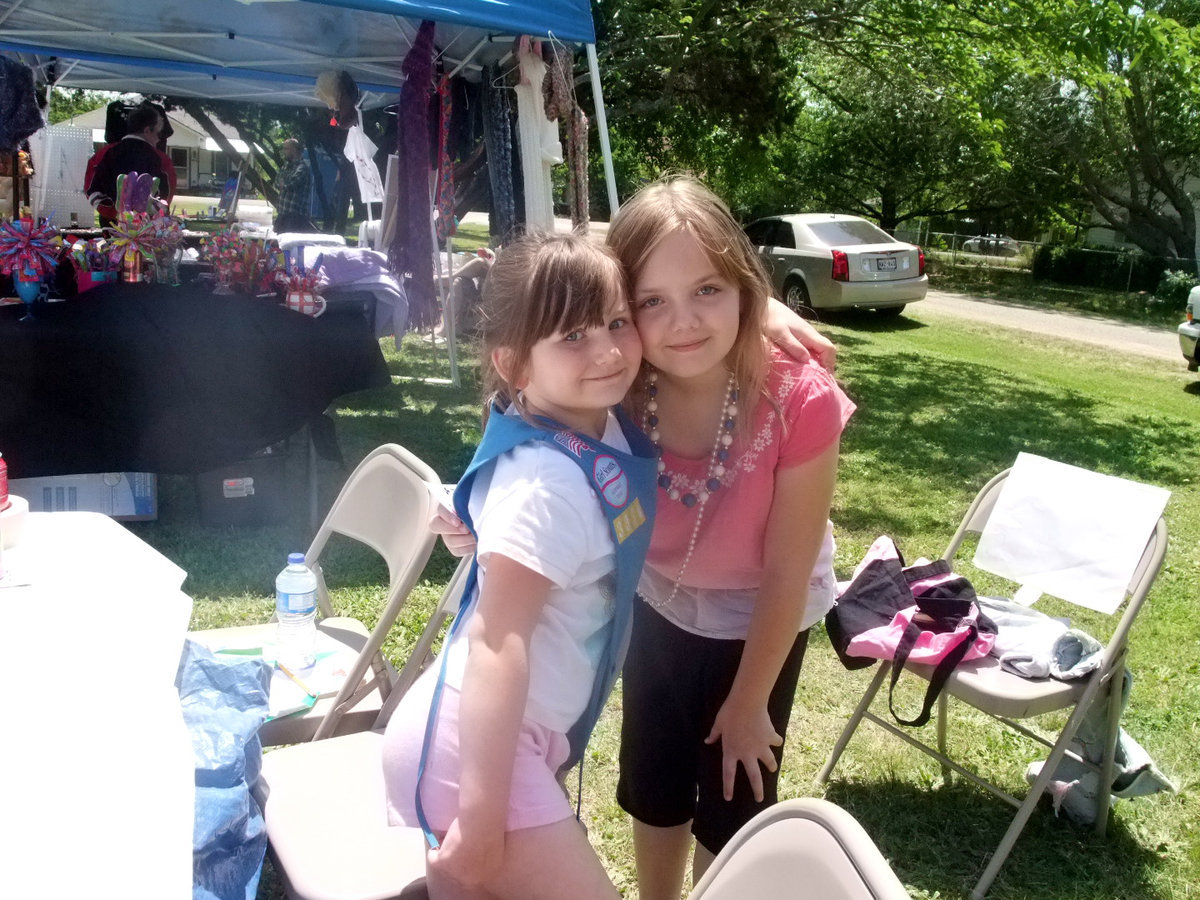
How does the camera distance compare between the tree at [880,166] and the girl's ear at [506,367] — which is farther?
the tree at [880,166]

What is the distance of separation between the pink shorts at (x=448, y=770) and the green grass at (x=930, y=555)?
1.24 metres

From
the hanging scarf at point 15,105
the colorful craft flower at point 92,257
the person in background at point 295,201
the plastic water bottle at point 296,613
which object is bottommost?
the plastic water bottle at point 296,613

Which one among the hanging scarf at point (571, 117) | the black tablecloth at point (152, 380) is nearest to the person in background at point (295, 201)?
the hanging scarf at point (571, 117)

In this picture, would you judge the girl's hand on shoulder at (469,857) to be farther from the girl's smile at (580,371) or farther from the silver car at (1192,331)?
the silver car at (1192,331)

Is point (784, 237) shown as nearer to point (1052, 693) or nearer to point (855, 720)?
point (855, 720)

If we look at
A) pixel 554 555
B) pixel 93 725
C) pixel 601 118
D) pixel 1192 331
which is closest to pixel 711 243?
pixel 554 555

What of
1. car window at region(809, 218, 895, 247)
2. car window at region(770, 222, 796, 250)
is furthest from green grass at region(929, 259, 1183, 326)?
car window at region(770, 222, 796, 250)

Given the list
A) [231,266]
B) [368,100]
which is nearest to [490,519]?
[231,266]

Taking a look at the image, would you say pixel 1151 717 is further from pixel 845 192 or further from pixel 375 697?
pixel 845 192

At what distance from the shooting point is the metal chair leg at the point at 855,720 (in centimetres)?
265

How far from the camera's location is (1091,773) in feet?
8.64

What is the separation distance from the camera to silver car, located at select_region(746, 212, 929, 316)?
11.9 m

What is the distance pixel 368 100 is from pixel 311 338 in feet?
14.9

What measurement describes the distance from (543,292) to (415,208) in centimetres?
450
